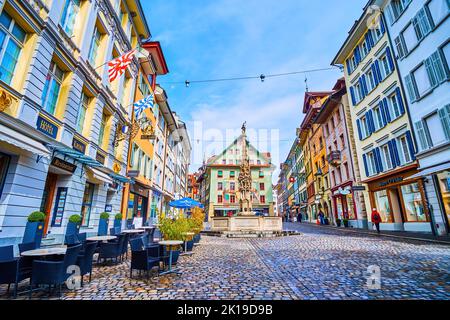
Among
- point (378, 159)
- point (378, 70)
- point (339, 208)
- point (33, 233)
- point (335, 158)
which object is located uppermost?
point (378, 70)

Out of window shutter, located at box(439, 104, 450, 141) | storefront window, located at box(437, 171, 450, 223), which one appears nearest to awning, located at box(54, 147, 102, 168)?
window shutter, located at box(439, 104, 450, 141)

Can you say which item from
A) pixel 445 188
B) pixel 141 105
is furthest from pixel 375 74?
pixel 141 105

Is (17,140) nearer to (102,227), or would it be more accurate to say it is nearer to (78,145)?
(78,145)

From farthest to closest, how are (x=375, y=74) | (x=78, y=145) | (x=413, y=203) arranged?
(x=375, y=74), (x=413, y=203), (x=78, y=145)

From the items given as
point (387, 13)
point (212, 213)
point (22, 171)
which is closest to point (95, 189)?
point (22, 171)

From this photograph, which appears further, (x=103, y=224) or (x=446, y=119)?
(x=446, y=119)

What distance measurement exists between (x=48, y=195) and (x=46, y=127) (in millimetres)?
3025

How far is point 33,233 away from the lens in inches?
282

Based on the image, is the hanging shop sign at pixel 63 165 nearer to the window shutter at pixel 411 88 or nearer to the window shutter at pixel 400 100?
the window shutter at pixel 411 88

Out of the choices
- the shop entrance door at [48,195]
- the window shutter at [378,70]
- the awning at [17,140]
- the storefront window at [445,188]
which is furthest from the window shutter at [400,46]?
the shop entrance door at [48,195]

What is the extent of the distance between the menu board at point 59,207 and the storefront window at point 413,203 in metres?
20.5

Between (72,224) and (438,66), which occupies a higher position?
(438,66)

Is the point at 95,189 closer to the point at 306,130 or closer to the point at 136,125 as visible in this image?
the point at 136,125
